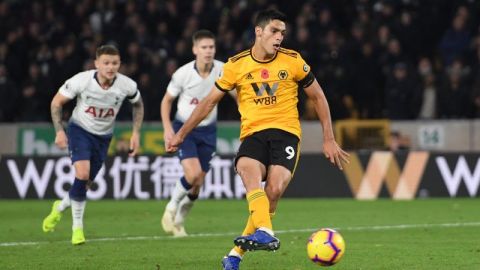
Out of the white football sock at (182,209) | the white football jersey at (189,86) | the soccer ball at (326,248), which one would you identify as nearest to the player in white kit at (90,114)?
the white football jersey at (189,86)

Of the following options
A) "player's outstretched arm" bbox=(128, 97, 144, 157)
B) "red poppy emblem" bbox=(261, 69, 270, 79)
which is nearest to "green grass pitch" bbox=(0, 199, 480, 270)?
"player's outstretched arm" bbox=(128, 97, 144, 157)

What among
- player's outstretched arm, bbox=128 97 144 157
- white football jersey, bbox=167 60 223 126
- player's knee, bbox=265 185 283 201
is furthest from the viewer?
white football jersey, bbox=167 60 223 126

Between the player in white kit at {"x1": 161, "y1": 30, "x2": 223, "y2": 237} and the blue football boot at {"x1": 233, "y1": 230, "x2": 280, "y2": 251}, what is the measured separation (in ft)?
15.9

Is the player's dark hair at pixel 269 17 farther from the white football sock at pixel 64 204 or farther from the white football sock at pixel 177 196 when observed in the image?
the white football sock at pixel 64 204

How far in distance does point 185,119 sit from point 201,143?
396 millimetres

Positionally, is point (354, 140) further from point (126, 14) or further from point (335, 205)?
point (126, 14)

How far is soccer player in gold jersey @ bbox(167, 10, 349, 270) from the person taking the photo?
9836 mm

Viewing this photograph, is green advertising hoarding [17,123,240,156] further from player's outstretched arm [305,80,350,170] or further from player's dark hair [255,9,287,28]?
player's dark hair [255,9,287,28]

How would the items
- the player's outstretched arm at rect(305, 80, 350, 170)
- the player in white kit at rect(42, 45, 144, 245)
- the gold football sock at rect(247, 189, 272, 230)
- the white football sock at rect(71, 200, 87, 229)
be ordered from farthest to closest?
the player in white kit at rect(42, 45, 144, 245), the white football sock at rect(71, 200, 87, 229), the player's outstretched arm at rect(305, 80, 350, 170), the gold football sock at rect(247, 189, 272, 230)

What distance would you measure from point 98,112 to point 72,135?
0.41 meters

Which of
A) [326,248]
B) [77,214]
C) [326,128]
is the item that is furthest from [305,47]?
[326,248]

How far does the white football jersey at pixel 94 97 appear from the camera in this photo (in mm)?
13359

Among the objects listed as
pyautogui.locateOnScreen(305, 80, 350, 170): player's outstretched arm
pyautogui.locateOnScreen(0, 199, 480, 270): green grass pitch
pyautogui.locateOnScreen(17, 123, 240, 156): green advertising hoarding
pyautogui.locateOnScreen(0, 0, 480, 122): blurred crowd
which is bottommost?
pyautogui.locateOnScreen(0, 199, 480, 270): green grass pitch

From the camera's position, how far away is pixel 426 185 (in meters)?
20.6
